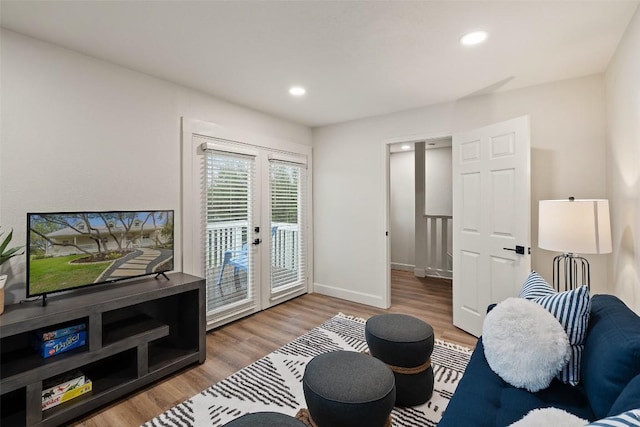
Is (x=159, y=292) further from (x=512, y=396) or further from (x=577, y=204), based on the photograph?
(x=577, y=204)

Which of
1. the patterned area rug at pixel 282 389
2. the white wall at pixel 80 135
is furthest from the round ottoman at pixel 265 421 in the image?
the white wall at pixel 80 135

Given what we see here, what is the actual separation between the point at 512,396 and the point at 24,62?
3.50m

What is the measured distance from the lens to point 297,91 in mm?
3031

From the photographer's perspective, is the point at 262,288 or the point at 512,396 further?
the point at 262,288

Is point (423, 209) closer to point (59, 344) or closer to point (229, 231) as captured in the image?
point (229, 231)

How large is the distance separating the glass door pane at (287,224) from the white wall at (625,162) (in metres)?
3.24

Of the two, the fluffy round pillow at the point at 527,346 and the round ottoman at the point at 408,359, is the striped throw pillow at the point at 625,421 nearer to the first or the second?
the fluffy round pillow at the point at 527,346

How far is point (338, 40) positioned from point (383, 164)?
195cm

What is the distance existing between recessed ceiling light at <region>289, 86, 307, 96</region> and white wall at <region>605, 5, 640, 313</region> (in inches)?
95.4

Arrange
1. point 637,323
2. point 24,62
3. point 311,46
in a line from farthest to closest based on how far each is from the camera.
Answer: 1. point 311,46
2. point 24,62
3. point 637,323

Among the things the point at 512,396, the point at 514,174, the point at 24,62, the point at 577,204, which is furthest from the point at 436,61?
the point at 24,62

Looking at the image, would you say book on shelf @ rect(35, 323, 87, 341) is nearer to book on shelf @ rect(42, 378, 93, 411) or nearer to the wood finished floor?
book on shelf @ rect(42, 378, 93, 411)

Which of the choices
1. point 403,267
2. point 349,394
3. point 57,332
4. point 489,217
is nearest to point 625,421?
point 349,394

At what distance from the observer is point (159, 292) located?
2.24 meters
